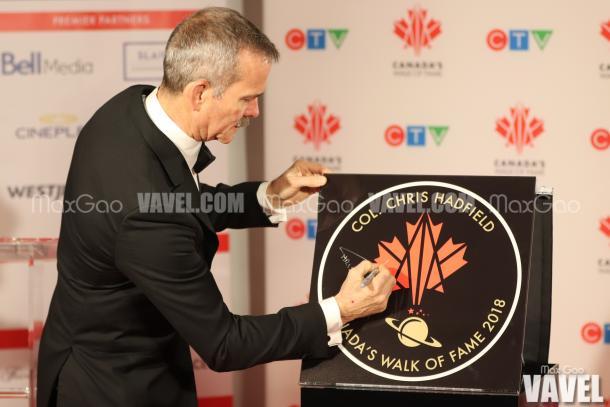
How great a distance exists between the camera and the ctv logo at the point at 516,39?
3.59m

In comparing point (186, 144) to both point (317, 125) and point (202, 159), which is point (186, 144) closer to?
point (202, 159)

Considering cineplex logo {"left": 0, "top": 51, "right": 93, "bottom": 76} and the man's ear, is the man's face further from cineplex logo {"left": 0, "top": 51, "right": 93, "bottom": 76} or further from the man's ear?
cineplex logo {"left": 0, "top": 51, "right": 93, "bottom": 76}

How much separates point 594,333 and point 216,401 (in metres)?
1.75

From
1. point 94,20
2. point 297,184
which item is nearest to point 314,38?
point 94,20

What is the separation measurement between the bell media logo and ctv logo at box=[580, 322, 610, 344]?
0.81m

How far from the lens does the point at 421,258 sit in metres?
1.86

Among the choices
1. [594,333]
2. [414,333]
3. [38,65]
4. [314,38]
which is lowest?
[594,333]

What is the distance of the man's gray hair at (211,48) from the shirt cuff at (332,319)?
20.6 inches

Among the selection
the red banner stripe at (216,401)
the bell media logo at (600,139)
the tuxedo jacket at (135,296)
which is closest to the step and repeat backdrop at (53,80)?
the red banner stripe at (216,401)

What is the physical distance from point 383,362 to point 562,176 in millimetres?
2157
